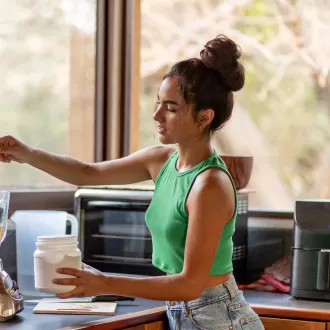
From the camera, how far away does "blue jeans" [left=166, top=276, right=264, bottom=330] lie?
1.96m

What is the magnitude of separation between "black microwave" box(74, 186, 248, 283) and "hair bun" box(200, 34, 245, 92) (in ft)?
2.18

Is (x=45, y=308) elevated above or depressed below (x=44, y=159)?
below

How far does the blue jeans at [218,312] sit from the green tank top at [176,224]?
6cm

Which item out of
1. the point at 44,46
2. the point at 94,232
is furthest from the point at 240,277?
the point at 44,46

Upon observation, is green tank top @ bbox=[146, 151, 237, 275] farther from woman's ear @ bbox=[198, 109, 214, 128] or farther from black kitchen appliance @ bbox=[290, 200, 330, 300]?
black kitchen appliance @ bbox=[290, 200, 330, 300]

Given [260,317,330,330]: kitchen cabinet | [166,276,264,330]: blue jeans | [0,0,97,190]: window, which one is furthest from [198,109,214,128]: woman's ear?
[0,0,97,190]: window

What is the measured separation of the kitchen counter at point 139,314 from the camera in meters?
1.92

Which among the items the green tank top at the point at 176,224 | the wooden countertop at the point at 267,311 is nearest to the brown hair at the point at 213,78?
the green tank top at the point at 176,224

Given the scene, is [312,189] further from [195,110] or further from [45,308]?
[45,308]

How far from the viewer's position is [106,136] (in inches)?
124

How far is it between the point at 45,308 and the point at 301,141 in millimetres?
1341

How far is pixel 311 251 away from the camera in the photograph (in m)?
2.41

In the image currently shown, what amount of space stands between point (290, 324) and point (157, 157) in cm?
65

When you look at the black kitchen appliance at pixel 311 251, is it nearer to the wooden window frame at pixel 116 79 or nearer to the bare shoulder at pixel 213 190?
the bare shoulder at pixel 213 190
